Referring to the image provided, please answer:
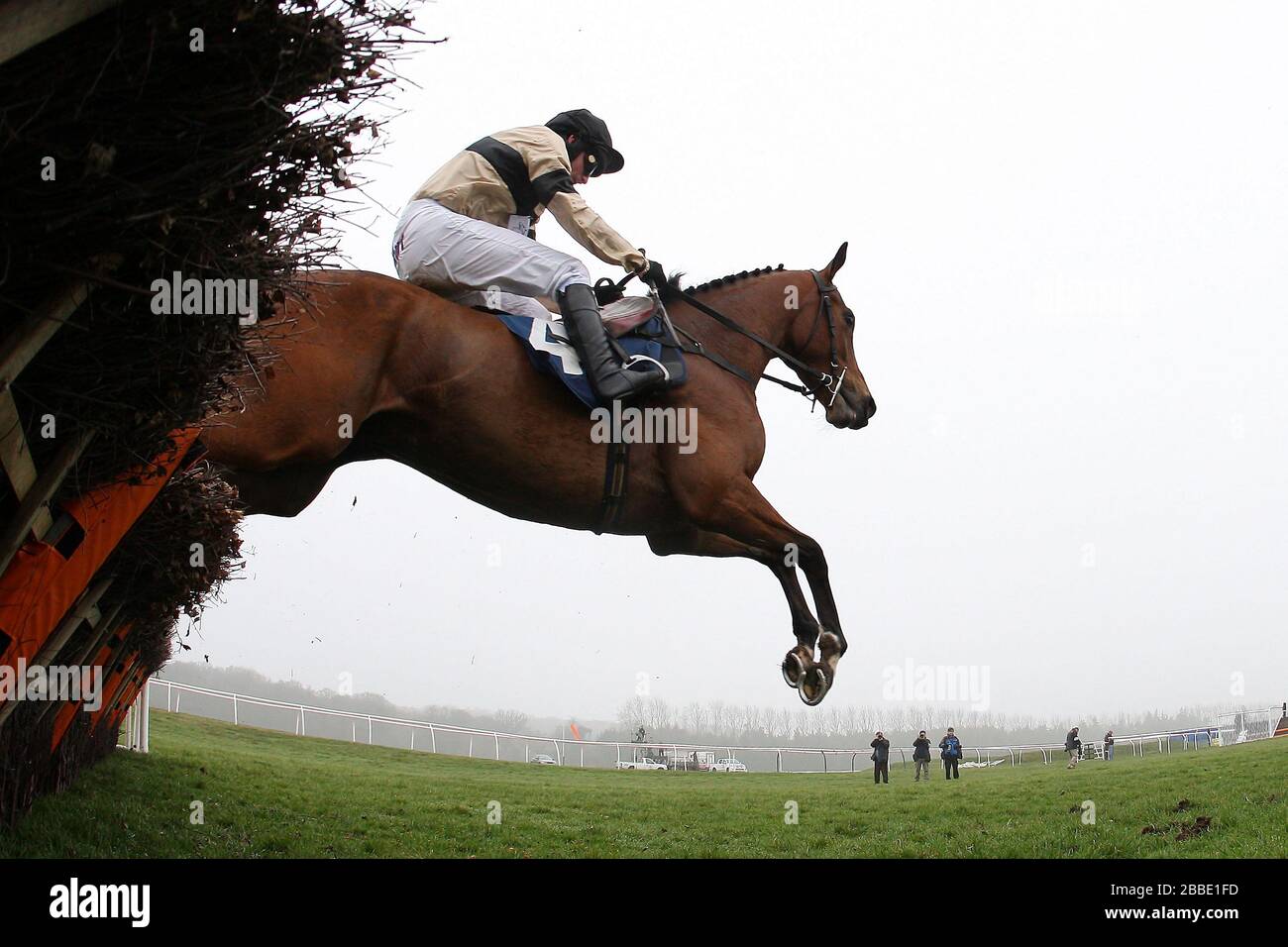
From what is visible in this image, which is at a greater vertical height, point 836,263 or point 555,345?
point 836,263

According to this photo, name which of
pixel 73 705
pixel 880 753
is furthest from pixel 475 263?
pixel 880 753

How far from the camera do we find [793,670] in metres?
6.14

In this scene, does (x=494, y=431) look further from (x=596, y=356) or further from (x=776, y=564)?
(x=776, y=564)

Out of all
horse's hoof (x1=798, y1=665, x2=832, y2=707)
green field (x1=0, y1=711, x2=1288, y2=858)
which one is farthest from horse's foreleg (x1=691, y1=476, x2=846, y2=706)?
green field (x1=0, y1=711, x2=1288, y2=858)

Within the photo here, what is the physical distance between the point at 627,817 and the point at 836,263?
21.4 ft

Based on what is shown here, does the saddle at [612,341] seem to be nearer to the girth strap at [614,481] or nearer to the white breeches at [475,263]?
the white breeches at [475,263]

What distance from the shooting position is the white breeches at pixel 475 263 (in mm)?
5500

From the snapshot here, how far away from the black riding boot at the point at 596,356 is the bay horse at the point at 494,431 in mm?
184

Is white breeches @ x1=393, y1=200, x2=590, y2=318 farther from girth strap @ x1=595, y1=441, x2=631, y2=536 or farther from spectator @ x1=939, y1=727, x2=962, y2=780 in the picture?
spectator @ x1=939, y1=727, x2=962, y2=780

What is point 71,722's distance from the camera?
Result: 895cm

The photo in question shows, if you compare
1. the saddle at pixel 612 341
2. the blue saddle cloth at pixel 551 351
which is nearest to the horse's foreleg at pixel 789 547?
the saddle at pixel 612 341
